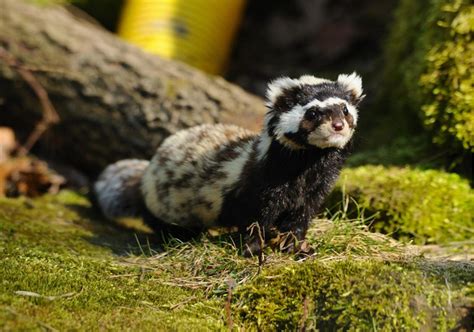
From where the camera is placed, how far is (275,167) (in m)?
4.63

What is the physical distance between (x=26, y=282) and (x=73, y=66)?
169 inches

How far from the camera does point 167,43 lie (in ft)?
31.2

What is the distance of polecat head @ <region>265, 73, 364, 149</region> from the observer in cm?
441

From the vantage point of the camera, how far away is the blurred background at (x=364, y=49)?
6.18 m

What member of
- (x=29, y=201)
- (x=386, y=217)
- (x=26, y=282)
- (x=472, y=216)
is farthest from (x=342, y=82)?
(x=29, y=201)

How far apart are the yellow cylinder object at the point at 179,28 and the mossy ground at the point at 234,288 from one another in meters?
5.26

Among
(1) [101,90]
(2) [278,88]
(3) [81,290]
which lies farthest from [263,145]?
(1) [101,90]

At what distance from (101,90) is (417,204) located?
380 cm

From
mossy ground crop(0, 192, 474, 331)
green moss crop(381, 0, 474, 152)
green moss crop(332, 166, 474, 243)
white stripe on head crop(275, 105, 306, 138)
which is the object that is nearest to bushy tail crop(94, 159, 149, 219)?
mossy ground crop(0, 192, 474, 331)

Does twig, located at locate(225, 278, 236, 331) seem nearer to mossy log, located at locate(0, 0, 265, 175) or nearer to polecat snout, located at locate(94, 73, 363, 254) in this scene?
polecat snout, located at locate(94, 73, 363, 254)

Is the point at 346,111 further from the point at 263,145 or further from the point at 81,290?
the point at 81,290

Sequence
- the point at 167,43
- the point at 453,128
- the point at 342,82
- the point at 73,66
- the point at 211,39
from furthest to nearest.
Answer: the point at 211,39, the point at 167,43, the point at 73,66, the point at 453,128, the point at 342,82

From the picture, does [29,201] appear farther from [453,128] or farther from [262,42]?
[262,42]

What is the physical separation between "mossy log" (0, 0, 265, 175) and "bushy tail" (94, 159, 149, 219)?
3.00 feet
